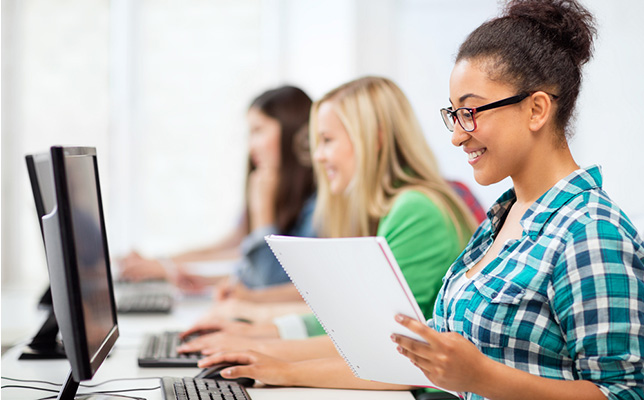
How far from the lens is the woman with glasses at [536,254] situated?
812mm

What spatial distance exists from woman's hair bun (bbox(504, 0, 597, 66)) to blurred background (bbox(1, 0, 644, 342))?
1.65m

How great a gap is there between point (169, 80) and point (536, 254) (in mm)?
2883

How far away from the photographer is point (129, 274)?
268 cm

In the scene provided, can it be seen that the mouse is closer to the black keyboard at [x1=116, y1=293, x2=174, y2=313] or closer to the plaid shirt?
the plaid shirt

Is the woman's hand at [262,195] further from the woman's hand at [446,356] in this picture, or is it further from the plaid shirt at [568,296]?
the woman's hand at [446,356]

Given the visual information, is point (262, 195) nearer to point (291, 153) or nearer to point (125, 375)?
point (291, 153)

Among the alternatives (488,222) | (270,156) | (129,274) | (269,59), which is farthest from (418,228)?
(269,59)

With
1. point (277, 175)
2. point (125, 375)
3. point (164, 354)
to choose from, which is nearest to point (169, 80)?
point (277, 175)

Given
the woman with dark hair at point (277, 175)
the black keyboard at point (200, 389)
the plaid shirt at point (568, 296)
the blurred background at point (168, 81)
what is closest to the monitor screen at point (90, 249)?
the black keyboard at point (200, 389)

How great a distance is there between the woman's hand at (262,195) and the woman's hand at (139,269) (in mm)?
441

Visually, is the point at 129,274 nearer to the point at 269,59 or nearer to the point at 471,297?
the point at 269,59

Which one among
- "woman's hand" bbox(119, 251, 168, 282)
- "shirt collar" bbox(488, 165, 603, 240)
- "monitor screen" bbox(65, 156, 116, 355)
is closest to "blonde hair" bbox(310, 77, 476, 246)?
"shirt collar" bbox(488, 165, 603, 240)

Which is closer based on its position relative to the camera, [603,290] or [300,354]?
[603,290]

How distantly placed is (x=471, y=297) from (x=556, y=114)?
0.98 ft
